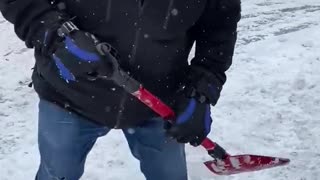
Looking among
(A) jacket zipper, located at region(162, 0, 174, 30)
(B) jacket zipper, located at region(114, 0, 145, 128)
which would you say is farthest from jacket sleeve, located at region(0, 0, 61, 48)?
(A) jacket zipper, located at region(162, 0, 174, 30)

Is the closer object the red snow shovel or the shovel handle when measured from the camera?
the red snow shovel

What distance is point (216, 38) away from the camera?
2.36m

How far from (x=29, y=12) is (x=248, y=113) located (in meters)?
2.62

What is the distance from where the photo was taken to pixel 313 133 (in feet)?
13.5

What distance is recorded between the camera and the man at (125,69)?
2.07 m

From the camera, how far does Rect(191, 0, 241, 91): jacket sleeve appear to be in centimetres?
230

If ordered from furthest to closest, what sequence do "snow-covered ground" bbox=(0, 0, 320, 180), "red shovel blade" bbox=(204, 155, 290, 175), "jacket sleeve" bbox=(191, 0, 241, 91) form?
"snow-covered ground" bbox=(0, 0, 320, 180) < "red shovel blade" bbox=(204, 155, 290, 175) < "jacket sleeve" bbox=(191, 0, 241, 91)

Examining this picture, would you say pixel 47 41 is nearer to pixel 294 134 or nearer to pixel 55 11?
pixel 55 11

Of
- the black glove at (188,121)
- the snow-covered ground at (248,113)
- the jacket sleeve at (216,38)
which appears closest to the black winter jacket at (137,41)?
the jacket sleeve at (216,38)

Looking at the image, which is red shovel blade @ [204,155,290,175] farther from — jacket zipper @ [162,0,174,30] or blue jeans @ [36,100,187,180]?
jacket zipper @ [162,0,174,30]

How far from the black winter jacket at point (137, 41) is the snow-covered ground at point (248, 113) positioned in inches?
53.6

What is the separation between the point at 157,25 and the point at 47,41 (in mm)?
427

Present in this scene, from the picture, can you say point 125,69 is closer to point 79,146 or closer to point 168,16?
point 168,16

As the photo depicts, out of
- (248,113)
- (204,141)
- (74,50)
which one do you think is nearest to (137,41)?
(74,50)
